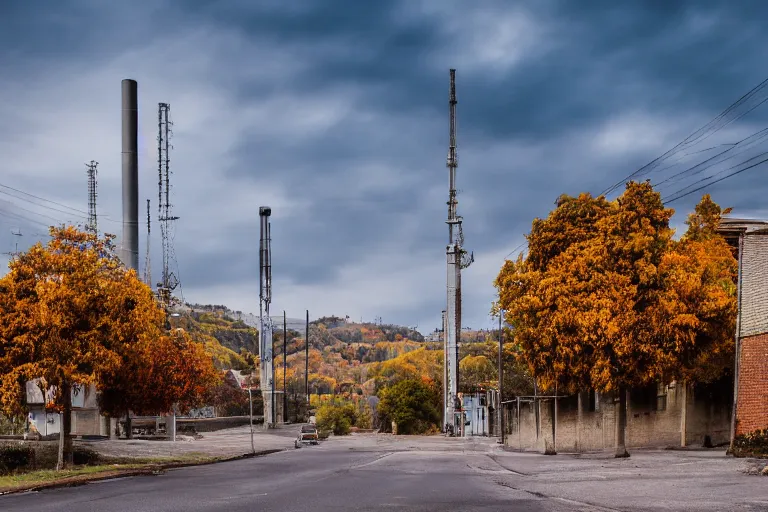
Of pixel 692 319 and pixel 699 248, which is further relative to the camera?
pixel 699 248

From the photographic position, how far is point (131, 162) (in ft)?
197

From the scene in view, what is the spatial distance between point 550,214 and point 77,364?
20497mm

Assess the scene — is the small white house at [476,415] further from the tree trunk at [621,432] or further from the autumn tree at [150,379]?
the tree trunk at [621,432]

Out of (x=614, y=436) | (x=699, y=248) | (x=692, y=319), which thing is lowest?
(x=614, y=436)

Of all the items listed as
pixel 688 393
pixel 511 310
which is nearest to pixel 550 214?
pixel 511 310

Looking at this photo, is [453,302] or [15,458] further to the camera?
[453,302]

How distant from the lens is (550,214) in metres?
39.4

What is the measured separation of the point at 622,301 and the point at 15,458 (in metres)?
24.6

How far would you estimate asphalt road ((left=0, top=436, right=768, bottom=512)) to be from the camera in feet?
55.6

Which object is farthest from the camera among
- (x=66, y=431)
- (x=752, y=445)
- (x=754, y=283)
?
(x=66, y=431)

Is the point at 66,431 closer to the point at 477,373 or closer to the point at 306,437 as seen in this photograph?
the point at 306,437

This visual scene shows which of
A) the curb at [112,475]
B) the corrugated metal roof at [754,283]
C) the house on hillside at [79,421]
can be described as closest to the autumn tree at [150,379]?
the curb at [112,475]

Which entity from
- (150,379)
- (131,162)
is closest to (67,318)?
(150,379)

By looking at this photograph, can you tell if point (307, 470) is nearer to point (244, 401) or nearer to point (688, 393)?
point (688, 393)
